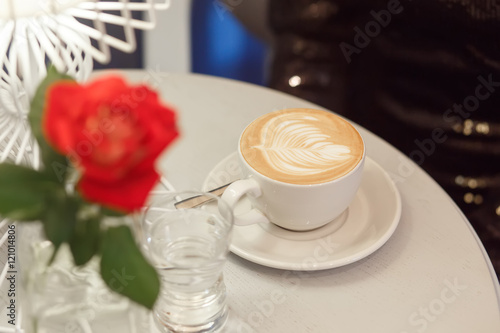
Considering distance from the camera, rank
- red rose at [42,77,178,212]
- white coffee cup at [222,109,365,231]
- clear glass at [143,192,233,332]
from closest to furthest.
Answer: red rose at [42,77,178,212] → clear glass at [143,192,233,332] → white coffee cup at [222,109,365,231]

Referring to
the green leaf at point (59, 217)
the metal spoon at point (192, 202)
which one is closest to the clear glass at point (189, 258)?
the metal spoon at point (192, 202)

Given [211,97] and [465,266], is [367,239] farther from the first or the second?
[211,97]

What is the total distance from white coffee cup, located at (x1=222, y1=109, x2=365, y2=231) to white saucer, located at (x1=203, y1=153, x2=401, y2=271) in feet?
0.05

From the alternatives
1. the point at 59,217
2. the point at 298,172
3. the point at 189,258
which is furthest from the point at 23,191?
the point at 298,172

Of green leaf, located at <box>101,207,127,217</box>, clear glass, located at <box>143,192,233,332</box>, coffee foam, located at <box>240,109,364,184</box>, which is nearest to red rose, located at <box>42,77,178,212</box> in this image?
green leaf, located at <box>101,207,127,217</box>

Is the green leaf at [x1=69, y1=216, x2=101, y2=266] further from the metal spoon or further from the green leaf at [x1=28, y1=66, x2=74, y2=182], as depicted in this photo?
the metal spoon

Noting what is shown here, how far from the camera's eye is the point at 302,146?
56 centimetres

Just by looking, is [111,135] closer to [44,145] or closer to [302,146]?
[44,145]

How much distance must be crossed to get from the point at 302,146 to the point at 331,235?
9 cm

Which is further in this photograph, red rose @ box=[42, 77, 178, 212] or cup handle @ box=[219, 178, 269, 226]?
cup handle @ box=[219, 178, 269, 226]

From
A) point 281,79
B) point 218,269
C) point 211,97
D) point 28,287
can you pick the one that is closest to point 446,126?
point 281,79

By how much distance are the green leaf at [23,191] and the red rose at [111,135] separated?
37 millimetres

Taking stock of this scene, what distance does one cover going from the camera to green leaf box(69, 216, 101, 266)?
301mm

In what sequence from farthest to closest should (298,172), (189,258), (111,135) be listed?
(298,172) < (189,258) < (111,135)
